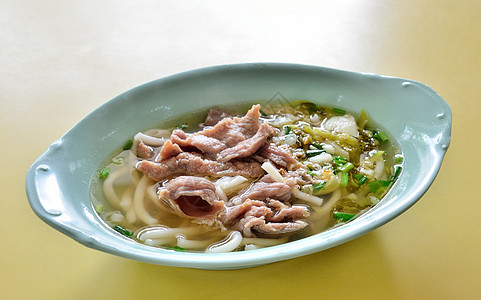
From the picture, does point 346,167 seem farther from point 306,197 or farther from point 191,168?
point 191,168

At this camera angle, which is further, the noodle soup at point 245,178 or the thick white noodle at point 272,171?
the thick white noodle at point 272,171

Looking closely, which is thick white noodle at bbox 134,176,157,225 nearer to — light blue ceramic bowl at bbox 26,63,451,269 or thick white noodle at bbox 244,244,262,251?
light blue ceramic bowl at bbox 26,63,451,269

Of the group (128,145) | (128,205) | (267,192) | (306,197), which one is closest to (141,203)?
(128,205)

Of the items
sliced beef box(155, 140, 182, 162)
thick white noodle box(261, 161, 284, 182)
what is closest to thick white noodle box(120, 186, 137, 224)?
sliced beef box(155, 140, 182, 162)

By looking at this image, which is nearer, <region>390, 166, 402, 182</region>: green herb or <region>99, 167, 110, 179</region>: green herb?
<region>390, 166, 402, 182</region>: green herb

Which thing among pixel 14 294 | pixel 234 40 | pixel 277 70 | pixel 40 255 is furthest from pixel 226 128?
Result: pixel 234 40

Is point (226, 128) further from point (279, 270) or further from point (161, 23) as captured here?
point (161, 23)

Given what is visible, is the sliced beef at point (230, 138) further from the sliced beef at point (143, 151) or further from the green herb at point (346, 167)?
the green herb at point (346, 167)

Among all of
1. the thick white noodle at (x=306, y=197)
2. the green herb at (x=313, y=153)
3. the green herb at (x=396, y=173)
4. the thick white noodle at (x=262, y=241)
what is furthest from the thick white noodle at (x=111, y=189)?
the green herb at (x=396, y=173)
